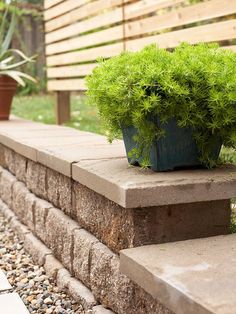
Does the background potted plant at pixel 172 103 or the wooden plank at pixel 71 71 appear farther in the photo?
the wooden plank at pixel 71 71

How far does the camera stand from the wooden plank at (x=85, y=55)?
4.63m

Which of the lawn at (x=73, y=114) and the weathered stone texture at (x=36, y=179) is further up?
the lawn at (x=73, y=114)

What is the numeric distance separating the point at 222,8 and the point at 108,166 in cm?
154

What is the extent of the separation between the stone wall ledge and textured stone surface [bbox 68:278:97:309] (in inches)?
16.0

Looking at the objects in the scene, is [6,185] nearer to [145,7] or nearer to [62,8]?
[145,7]

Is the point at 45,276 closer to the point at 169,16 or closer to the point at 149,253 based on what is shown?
the point at 149,253

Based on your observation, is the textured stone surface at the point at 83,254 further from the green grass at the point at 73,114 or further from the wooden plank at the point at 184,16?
the green grass at the point at 73,114

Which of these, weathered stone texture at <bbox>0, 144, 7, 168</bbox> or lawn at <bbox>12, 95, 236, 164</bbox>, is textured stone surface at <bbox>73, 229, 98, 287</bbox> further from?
lawn at <bbox>12, 95, 236, 164</bbox>

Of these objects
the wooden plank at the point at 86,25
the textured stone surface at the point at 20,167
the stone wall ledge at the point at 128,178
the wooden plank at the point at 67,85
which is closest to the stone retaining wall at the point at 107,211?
the stone wall ledge at the point at 128,178

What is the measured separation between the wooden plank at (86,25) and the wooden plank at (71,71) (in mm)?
350

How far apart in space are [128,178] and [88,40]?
3688 millimetres

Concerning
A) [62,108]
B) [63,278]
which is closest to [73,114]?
[62,108]

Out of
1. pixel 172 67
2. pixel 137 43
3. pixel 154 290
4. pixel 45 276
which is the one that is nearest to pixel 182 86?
pixel 172 67

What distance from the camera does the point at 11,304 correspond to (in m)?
2.16
